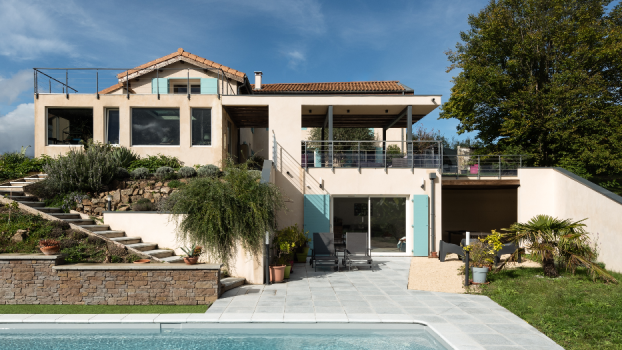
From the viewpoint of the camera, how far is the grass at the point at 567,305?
17.2 feet

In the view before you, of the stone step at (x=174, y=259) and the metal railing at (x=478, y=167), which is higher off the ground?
the metal railing at (x=478, y=167)

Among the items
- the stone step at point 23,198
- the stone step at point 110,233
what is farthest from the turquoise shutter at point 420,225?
the stone step at point 23,198

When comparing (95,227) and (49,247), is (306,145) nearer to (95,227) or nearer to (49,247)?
(95,227)

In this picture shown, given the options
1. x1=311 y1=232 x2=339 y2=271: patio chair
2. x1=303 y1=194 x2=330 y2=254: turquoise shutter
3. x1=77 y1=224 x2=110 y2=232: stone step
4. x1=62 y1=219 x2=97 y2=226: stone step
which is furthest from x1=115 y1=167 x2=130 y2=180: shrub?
x1=311 y1=232 x2=339 y2=271: patio chair

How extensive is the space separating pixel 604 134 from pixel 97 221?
63.1 feet

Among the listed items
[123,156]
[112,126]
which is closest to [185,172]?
[123,156]

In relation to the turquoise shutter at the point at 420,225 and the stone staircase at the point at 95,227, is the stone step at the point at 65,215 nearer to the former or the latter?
the stone staircase at the point at 95,227

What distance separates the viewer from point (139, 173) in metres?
11.8

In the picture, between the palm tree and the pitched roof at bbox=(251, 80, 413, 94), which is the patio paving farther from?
the pitched roof at bbox=(251, 80, 413, 94)

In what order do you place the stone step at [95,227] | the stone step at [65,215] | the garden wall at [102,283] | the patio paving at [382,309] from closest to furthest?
the patio paving at [382,309] < the garden wall at [102,283] < the stone step at [95,227] < the stone step at [65,215]

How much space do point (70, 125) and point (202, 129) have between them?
521 centimetres

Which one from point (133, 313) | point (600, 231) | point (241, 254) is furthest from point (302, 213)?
point (600, 231)

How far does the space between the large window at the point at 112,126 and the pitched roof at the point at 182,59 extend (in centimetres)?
246

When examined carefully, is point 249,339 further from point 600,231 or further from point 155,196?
point 600,231
